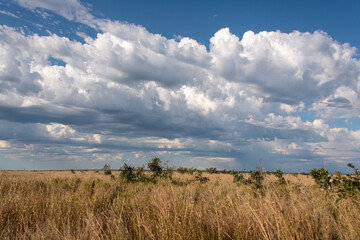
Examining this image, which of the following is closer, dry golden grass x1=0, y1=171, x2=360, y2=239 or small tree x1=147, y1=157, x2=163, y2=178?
dry golden grass x1=0, y1=171, x2=360, y2=239

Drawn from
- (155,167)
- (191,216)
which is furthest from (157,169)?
(191,216)

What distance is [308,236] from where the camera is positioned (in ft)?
12.0

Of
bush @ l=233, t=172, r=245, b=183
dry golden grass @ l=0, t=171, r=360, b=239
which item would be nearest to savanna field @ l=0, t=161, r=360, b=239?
dry golden grass @ l=0, t=171, r=360, b=239

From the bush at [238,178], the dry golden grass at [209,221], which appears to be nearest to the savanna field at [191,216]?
the dry golden grass at [209,221]

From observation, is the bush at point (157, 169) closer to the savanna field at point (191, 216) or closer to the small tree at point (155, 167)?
the small tree at point (155, 167)

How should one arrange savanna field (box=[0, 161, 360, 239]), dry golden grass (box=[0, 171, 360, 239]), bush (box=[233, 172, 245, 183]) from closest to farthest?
dry golden grass (box=[0, 171, 360, 239]) → savanna field (box=[0, 161, 360, 239]) → bush (box=[233, 172, 245, 183])

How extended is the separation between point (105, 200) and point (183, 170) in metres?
27.8

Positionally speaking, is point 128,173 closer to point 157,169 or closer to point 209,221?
point 157,169

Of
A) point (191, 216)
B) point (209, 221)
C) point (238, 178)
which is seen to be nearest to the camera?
point (209, 221)

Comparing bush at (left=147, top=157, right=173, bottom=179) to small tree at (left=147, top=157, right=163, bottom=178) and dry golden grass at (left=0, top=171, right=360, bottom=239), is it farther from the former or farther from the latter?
dry golden grass at (left=0, top=171, right=360, bottom=239)

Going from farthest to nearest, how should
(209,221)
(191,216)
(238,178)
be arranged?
(238,178)
(191,216)
(209,221)

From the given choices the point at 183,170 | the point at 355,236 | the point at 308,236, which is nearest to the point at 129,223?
the point at 308,236

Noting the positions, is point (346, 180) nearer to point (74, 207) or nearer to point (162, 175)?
point (74, 207)

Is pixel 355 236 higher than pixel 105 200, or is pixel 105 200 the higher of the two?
pixel 355 236
